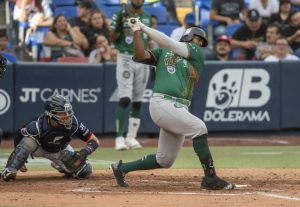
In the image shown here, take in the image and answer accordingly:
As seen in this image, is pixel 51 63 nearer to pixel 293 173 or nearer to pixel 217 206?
pixel 293 173

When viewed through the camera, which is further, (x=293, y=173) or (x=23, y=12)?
(x=23, y=12)

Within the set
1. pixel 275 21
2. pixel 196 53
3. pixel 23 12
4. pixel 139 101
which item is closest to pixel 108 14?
pixel 23 12

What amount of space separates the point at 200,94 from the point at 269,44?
1.90 m

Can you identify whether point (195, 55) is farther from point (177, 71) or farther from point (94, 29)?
point (94, 29)

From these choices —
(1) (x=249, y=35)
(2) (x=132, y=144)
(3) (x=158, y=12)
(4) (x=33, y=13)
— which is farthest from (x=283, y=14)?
(2) (x=132, y=144)

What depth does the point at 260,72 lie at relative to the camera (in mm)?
15836

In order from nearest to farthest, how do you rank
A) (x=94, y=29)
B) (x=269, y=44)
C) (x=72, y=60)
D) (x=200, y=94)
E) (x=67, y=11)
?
(x=200, y=94) < (x=72, y=60) < (x=94, y=29) < (x=269, y=44) < (x=67, y=11)

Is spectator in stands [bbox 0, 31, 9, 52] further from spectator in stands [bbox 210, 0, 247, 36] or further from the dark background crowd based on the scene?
spectator in stands [bbox 210, 0, 247, 36]

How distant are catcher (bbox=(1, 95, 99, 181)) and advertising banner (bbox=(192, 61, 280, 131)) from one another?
18.7 feet

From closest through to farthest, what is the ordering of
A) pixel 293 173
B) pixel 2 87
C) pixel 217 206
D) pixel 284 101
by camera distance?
pixel 217 206 < pixel 293 173 < pixel 2 87 < pixel 284 101

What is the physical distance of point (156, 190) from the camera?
905 centimetres

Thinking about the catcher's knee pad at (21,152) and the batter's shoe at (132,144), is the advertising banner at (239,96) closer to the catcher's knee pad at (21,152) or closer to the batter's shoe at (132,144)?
the batter's shoe at (132,144)

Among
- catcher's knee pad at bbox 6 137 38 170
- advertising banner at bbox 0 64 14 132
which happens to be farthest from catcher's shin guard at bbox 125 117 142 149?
catcher's knee pad at bbox 6 137 38 170

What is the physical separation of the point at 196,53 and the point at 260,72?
695 centimetres
